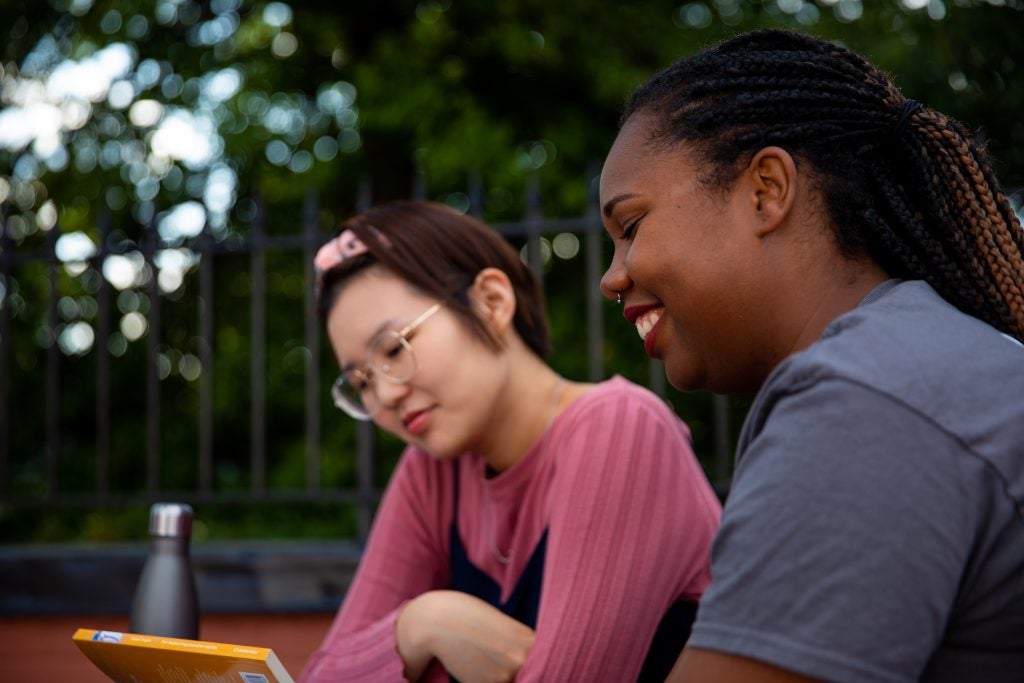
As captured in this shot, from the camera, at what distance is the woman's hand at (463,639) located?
185 cm

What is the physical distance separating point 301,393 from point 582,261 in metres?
1.77

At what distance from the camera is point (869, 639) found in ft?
3.18

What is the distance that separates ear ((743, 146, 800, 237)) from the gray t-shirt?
219 millimetres

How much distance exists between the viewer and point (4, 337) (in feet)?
14.4

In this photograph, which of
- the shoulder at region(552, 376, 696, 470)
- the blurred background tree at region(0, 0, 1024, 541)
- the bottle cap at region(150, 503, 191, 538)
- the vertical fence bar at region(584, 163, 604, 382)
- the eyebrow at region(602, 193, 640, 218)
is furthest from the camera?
the blurred background tree at region(0, 0, 1024, 541)

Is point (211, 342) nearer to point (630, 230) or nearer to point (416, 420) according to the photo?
point (416, 420)

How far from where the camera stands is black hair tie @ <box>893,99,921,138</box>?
4.53ft

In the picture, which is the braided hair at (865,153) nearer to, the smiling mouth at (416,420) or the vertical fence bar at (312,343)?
the smiling mouth at (416,420)

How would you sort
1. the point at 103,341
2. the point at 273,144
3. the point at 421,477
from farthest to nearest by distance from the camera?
the point at 273,144 < the point at 103,341 < the point at 421,477

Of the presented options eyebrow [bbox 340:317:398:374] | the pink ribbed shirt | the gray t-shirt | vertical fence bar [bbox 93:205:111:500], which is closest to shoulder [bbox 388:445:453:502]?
the pink ribbed shirt

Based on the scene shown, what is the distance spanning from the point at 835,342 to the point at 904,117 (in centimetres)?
43

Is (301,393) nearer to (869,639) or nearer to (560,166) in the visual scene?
(560,166)

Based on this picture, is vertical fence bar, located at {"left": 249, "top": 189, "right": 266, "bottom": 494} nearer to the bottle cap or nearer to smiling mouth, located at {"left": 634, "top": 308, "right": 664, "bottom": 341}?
the bottle cap

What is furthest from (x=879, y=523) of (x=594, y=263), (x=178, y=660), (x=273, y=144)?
(x=273, y=144)
